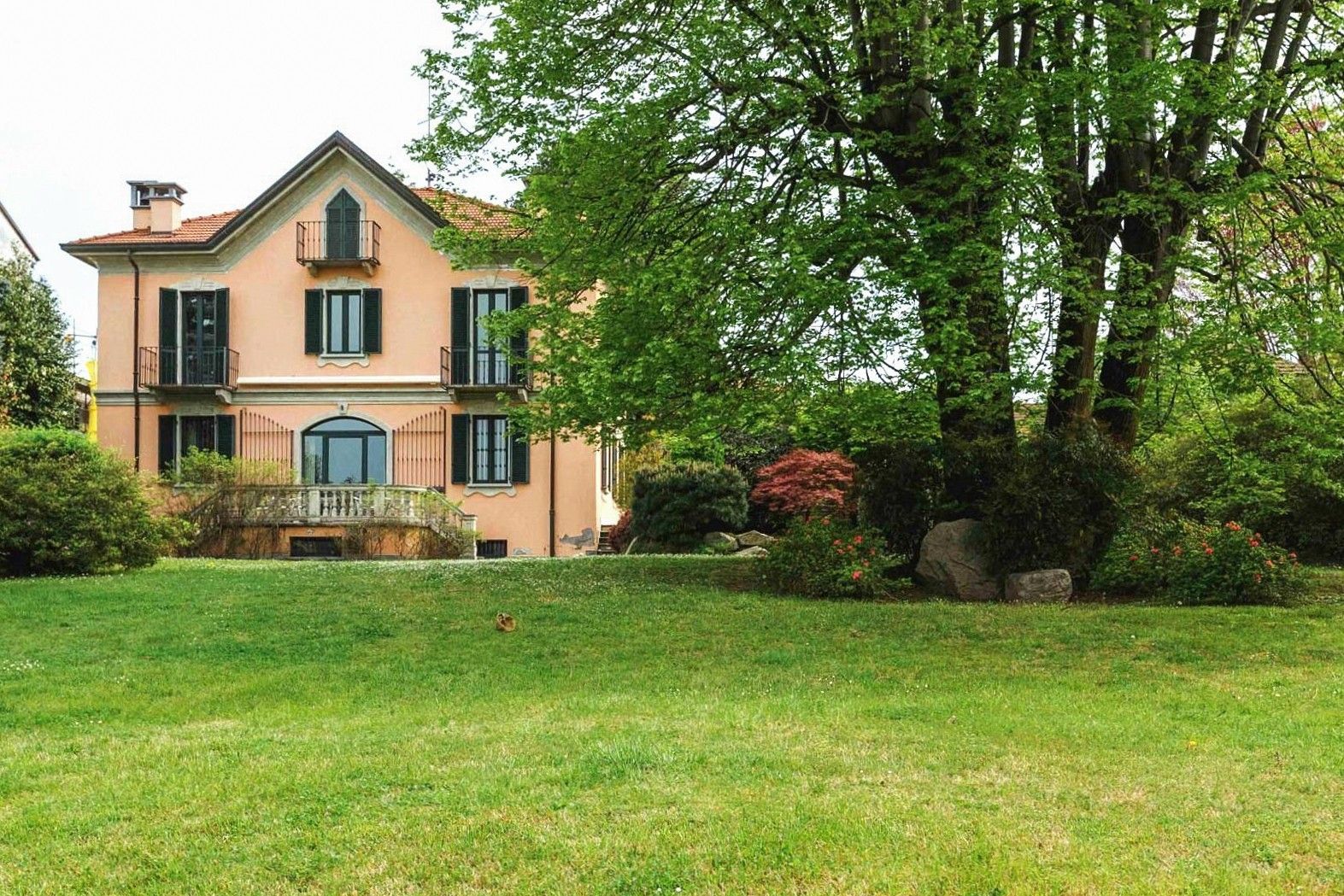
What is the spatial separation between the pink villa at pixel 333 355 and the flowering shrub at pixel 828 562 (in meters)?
14.9

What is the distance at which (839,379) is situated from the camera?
14.7 m

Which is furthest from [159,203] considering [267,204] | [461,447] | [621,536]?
[621,536]

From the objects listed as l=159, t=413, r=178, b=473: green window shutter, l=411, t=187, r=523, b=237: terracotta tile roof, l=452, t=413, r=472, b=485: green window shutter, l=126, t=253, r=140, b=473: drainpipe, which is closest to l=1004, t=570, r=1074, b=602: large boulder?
l=411, t=187, r=523, b=237: terracotta tile roof

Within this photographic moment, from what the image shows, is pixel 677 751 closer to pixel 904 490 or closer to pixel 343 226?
pixel 904 490

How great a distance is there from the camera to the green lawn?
5125 millimetres

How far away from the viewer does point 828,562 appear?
15180mm

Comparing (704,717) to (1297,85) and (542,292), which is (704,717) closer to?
(542,292)

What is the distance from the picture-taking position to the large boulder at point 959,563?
15.2 m

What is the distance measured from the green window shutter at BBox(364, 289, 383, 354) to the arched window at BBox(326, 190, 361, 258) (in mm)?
1145

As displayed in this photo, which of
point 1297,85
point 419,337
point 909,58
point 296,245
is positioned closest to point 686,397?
point 909,58

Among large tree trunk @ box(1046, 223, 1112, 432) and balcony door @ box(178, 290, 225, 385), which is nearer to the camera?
large tree trunk @ box(1046, 223, 1112, 432)

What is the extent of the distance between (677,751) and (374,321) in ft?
82.9

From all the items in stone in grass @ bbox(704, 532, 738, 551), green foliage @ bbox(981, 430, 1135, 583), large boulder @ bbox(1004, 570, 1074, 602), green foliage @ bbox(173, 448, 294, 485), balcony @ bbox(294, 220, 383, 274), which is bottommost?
large boulder @ bbox(1004, 570, 1074, 602)

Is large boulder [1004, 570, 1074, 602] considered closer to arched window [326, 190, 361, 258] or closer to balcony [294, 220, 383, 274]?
balcony [294, 220, 383, 274]
